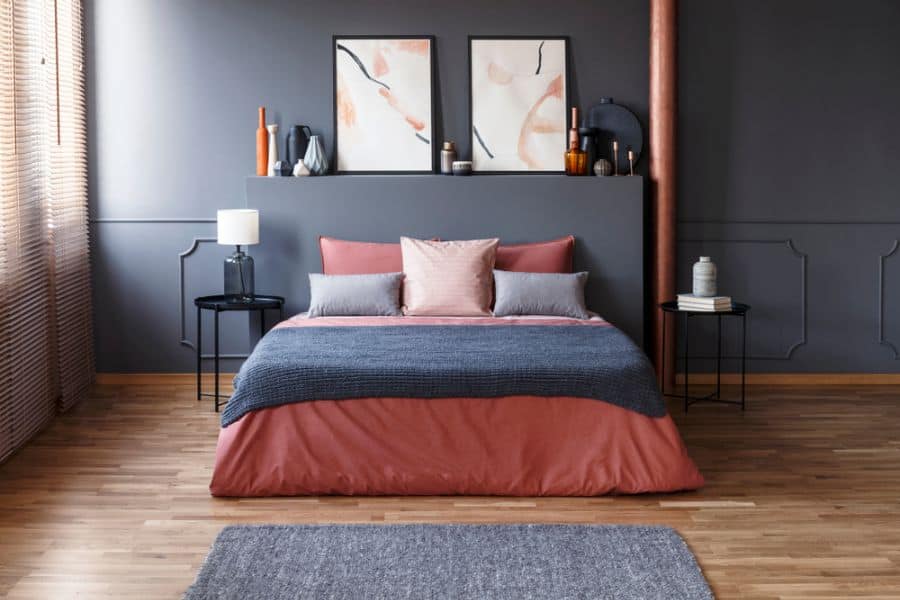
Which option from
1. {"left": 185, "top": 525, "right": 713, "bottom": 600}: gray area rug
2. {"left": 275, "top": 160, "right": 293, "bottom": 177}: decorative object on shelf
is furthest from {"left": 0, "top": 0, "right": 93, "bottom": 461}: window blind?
{"left": 185, "top": 525, "right": 713, "bottom": 600}: gray area rug

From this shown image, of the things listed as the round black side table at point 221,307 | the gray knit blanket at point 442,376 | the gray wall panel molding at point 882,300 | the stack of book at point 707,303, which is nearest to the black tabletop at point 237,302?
the round black side table at point 221,307

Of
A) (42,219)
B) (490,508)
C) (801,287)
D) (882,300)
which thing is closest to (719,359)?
A: (801,287)

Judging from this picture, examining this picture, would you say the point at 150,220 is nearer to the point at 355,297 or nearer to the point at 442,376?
the point at 355,297

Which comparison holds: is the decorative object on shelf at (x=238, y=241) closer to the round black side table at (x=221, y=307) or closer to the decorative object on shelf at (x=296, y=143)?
the round black side table at (x=221, y=307)

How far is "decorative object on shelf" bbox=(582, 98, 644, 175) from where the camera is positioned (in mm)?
6031

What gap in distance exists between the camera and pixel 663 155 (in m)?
5.89

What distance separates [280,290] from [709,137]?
2631 mm

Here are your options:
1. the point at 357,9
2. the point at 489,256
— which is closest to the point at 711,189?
the point at 489,256

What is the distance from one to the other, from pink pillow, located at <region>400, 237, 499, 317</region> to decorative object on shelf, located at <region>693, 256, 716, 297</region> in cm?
109

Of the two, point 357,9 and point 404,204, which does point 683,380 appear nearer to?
point 404,204

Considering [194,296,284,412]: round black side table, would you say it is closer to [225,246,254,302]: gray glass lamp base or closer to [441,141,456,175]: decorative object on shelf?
[225,246,254,302]: gray glass lamp base

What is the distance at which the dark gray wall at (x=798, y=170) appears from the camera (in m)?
6.02

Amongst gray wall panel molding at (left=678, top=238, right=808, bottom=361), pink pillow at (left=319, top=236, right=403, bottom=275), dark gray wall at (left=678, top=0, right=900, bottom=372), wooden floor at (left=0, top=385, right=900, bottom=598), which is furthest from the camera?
gray wall panel molding at (left=678, top=238, right=808, bottom=361)

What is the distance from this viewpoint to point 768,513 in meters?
4.00
